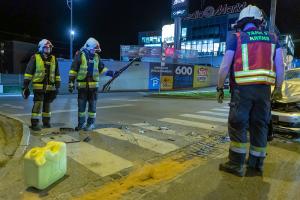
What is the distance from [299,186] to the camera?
12.4 feet

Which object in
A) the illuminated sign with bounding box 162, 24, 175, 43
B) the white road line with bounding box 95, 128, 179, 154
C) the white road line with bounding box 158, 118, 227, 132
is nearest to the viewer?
the white road line with bounding box 95, 128, 179, 154

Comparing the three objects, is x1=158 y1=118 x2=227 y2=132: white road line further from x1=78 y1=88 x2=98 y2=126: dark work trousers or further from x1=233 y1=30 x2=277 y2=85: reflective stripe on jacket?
x1=233 y1=30 x2=277 y2=85: reflective stripe on jacket

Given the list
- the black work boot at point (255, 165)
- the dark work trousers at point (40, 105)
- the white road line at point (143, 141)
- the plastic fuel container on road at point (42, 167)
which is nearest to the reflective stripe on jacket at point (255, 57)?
the black work boot at point (255, 165)

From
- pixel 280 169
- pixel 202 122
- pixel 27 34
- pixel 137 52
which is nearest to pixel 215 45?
pixel 137 52

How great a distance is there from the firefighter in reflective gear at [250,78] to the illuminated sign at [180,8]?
3887 centimetres

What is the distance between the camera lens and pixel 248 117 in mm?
4059

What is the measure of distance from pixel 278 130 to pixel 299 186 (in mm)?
2271

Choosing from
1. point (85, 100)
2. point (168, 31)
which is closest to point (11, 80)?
point (85, 100)

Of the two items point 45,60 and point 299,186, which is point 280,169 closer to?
point 299,186

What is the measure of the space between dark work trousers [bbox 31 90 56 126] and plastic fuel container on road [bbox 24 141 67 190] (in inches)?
122

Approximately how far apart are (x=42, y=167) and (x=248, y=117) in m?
2.70

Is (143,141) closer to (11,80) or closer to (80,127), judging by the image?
(80,127)

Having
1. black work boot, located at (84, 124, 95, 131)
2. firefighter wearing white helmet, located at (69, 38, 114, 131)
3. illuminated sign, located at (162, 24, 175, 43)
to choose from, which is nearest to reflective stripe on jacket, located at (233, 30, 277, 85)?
firefighter wearing white helmet, located at (69, 38, 114, 131)

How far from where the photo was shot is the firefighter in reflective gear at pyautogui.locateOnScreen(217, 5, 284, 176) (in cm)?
399
